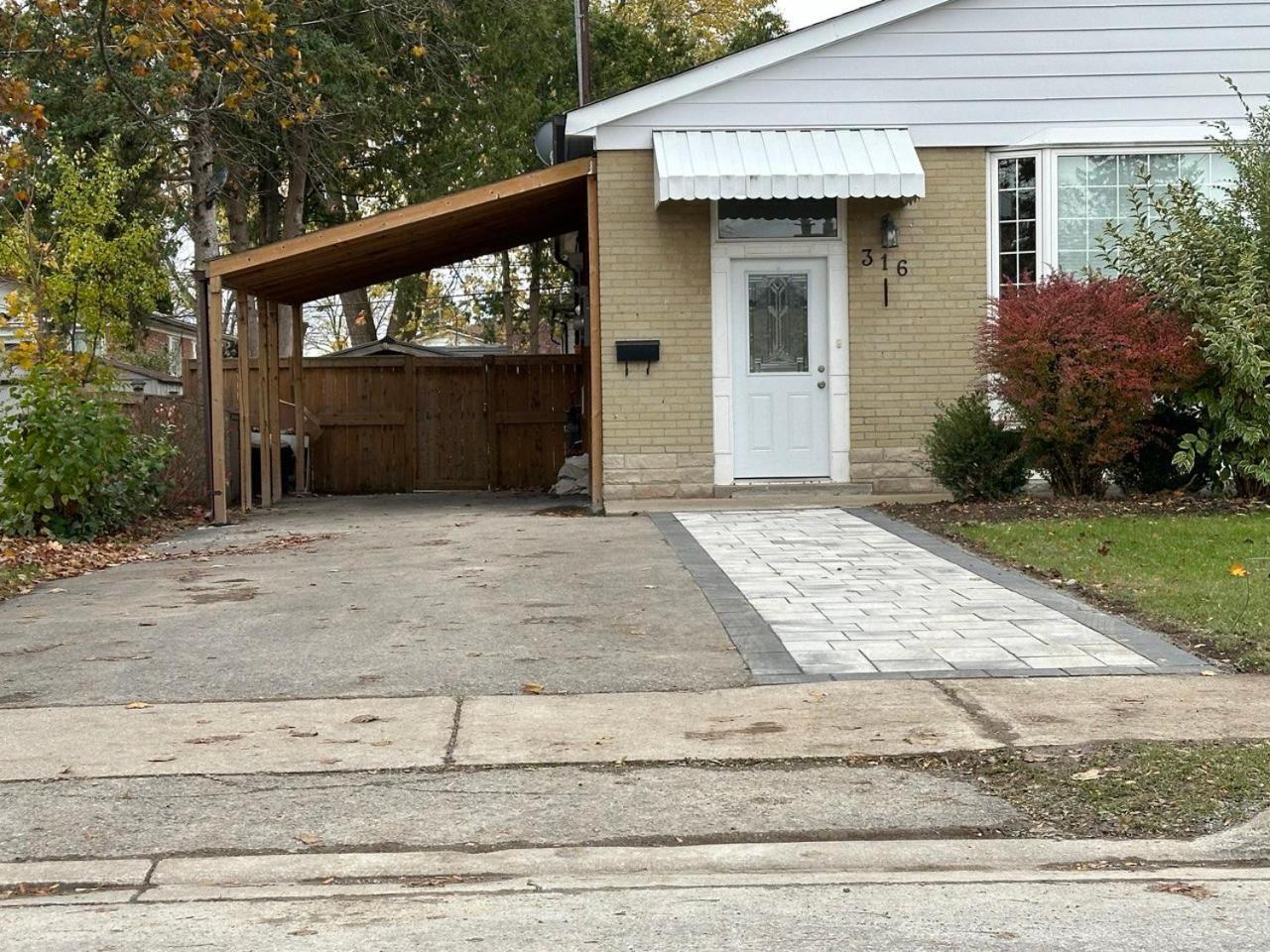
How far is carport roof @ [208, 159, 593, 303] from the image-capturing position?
559 inches

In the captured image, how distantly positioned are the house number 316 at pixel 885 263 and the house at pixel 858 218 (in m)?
0.01

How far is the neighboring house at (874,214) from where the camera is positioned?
14070mm

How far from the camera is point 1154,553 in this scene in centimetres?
959

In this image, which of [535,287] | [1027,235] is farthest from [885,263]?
[535,287]

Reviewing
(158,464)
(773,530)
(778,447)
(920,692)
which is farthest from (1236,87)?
(158,464)

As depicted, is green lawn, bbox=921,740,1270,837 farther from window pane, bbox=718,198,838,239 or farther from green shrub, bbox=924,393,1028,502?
window pane, bbox=718,198,838,239

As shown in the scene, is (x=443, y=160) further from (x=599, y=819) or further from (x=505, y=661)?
(x=599, y=819)

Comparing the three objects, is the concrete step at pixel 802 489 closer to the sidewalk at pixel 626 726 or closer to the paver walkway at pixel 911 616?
the paver walkway at pixel 911 616

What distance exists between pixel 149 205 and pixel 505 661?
22957mm

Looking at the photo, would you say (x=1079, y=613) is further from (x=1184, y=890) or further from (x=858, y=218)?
(x=858, y=218)

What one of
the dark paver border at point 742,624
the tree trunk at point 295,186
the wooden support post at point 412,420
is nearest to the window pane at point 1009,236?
the dark paver border at point 742,624

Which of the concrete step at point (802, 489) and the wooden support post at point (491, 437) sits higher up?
the wooden support post at point (491, 437)

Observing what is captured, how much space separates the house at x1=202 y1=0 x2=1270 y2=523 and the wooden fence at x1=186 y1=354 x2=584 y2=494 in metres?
5.82

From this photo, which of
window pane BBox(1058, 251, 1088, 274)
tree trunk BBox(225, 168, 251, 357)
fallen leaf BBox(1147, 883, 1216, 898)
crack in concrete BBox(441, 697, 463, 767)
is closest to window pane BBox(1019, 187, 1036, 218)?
window pane BBox(1058, 251, 1088, 274)
